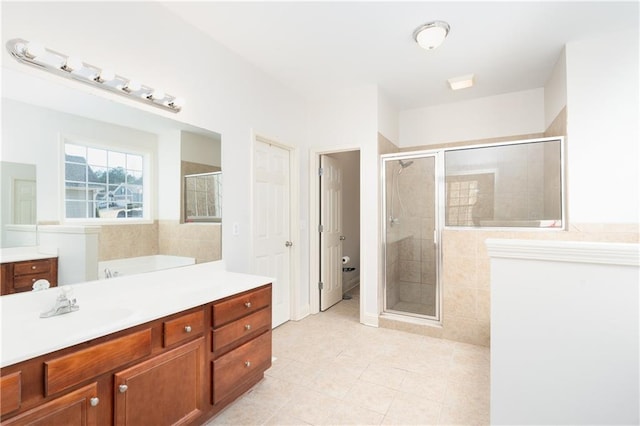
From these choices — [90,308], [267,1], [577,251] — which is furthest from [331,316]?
[267,1]

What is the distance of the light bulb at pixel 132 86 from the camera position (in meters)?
1.80

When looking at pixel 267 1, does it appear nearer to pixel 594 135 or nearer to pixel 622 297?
pixel 622 297

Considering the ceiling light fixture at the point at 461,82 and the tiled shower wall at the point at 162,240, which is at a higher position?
the ceiling light fixture at the point at 461,82

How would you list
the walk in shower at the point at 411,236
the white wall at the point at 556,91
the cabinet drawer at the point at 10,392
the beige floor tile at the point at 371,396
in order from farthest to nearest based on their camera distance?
the walk in shower at the point at 411,236
the white wall at the point at 556,91
the beige floor tile at the point at 371,396
the cabinet drawer at the point at 10,392

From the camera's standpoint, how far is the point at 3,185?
1.40 metres

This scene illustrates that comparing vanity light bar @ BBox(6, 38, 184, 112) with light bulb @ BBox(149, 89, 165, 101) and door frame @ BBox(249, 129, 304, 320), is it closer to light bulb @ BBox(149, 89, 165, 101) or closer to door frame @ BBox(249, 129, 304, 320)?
light bulb @ BBox(149, 89, 165, 101)

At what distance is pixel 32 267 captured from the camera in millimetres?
1486

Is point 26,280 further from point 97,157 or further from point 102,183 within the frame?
point 97,157

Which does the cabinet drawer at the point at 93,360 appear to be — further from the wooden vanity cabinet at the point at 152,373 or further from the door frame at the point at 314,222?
the door frame at the point at 314,222

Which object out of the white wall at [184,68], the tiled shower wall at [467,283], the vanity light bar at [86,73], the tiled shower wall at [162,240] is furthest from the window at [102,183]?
the tiled shower wall at [467,283]

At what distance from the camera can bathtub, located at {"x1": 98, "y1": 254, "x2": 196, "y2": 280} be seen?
177cm

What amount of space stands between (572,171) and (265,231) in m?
2.80

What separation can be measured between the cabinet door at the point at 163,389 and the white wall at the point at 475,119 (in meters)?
3.70

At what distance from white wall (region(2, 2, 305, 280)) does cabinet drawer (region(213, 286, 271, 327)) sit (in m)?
0.60
